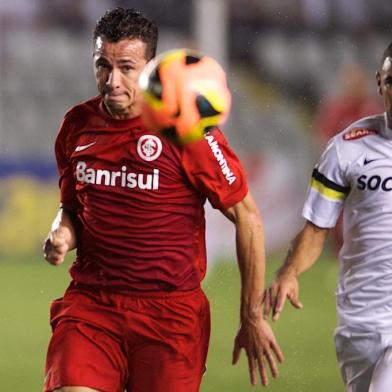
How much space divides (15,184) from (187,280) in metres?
10.1

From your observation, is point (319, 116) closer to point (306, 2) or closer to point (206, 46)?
point (306, 2)

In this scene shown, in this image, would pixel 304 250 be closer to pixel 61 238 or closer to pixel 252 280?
pixel 252 280

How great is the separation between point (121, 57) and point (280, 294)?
44.0 inches

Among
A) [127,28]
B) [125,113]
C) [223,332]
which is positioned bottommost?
[223,332]

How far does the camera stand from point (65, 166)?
16.4ft

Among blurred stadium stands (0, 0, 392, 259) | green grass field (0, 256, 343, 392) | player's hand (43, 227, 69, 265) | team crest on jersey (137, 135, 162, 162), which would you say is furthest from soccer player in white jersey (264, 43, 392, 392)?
blurred stadium stands (0, 0, 392, 259)

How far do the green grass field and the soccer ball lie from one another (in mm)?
2975

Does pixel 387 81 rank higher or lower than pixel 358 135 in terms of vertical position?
higher

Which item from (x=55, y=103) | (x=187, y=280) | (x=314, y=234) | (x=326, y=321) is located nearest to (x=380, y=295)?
(x=314, y=234)

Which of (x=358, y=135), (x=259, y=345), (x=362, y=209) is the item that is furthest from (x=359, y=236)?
(x=259, y=345)

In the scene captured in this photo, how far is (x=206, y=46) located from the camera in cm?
1427

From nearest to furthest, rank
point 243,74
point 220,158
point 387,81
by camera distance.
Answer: point 220,158
point 387,81
point 243,74

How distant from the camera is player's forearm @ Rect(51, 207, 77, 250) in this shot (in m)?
4.82

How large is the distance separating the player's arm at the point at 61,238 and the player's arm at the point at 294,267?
0.81 m
